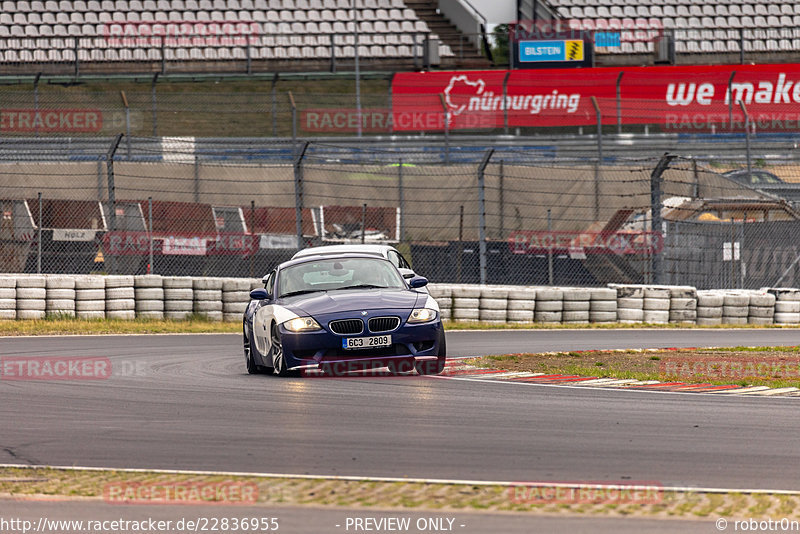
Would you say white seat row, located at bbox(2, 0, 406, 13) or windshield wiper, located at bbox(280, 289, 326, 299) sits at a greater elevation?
white seat row, located at bbox(2, 0, 406, 13)

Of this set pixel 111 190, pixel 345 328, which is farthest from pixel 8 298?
pixel 345 328

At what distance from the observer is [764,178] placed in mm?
25703

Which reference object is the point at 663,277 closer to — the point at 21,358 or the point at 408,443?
the point at 21,358

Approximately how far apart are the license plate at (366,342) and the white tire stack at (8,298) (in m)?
9.32

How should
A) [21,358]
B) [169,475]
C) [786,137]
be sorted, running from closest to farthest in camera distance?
[169,475]
[21,358]
[786,137]

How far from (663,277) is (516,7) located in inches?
723

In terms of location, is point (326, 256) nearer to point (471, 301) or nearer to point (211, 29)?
point (471, 301)

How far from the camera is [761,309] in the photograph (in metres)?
19.6

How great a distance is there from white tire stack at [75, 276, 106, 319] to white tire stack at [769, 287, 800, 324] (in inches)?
437

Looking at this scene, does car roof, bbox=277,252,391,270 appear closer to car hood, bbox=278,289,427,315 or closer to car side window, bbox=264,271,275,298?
car side window, bbox=264,271,275,298

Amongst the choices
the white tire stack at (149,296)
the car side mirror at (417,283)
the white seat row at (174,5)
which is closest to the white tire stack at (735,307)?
the car side mirror at (417,283)

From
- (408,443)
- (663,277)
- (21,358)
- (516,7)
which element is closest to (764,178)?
(663,277)

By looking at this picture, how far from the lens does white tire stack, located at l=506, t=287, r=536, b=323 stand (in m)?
18.8

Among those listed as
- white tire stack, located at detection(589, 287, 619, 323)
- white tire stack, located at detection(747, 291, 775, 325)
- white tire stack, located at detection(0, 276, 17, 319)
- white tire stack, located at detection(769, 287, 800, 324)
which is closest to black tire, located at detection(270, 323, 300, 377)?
white tire stack, located at detection(0, 276, 17, 319)
